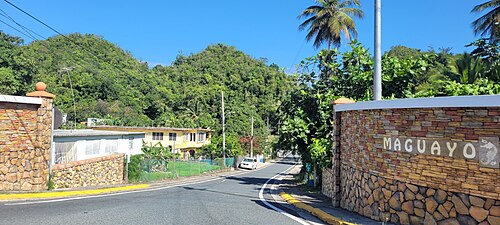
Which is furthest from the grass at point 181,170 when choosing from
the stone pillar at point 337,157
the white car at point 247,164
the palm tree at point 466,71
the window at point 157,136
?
the palm tree at point 466,71

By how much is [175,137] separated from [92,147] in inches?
1099

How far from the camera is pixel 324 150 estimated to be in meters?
15.8

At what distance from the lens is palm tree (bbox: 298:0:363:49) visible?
26531mm

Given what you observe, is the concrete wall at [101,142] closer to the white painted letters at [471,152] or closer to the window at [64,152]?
the window at [64,152]

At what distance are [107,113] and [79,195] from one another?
160 ft

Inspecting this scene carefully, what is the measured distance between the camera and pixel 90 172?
1808 cm

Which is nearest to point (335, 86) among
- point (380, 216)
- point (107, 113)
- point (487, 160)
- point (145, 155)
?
point (380, 216)

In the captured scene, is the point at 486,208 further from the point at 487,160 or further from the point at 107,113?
the point at 107,113

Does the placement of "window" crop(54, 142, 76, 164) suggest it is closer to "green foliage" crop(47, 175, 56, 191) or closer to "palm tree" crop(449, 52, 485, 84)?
"green foliage" crop(47, 175, 56, 191)

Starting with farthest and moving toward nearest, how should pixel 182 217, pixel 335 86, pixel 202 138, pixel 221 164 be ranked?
pixel 202 138
pixel 221 164
pixel 335 86
pixel 182 217

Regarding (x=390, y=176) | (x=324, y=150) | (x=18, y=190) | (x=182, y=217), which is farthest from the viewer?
(x=324, y=150)

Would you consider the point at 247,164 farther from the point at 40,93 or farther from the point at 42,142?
the point at 40,93

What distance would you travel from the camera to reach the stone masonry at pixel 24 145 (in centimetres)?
1223

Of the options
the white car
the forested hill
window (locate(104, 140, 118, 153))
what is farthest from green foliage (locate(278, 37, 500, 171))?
the white car
